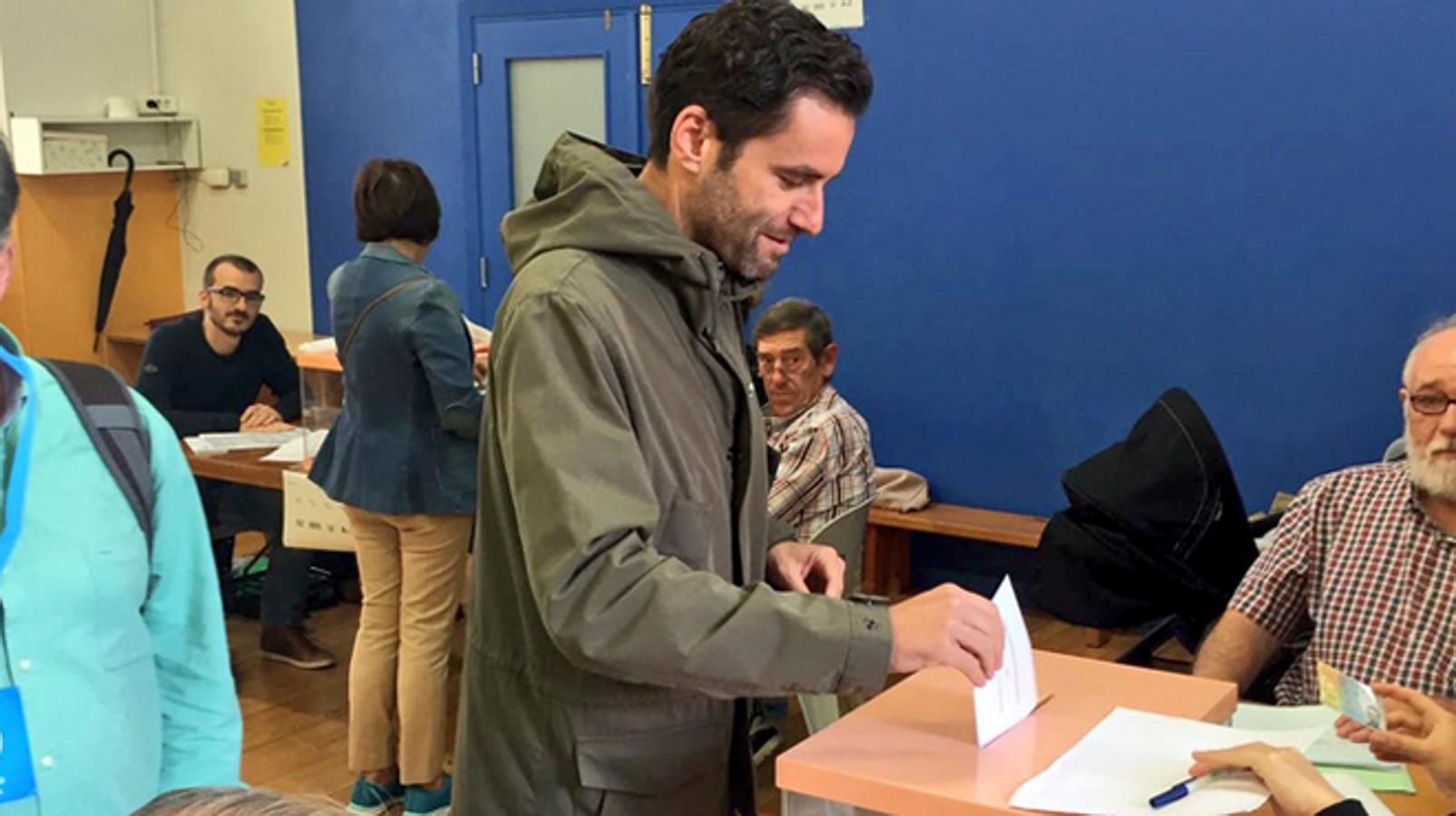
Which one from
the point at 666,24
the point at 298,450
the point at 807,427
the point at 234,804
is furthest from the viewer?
the point at 666,24

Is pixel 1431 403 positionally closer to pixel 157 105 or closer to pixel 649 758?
pixel 649 758

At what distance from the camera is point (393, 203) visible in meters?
3.68

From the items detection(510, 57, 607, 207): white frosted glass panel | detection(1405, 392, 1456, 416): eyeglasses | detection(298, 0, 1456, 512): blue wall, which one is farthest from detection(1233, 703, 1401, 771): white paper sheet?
detection(510, 57, 607, 207): white frosted glass panel

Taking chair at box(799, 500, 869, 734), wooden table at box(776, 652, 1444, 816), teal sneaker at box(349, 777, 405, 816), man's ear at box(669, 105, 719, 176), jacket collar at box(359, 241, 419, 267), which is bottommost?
teal sneaker at box(349, 777, 405, 816)

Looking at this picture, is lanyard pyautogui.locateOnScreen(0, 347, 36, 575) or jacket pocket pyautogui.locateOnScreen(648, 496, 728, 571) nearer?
lanyard pyautogui.locateOnScreen(0, 347, 36, 575)

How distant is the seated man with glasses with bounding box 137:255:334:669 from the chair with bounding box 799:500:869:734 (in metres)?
2.03

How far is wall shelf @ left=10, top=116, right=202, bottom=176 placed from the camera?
6398 mm

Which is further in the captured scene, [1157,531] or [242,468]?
[242,468]

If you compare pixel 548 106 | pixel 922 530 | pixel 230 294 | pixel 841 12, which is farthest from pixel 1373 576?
pixel 548 106

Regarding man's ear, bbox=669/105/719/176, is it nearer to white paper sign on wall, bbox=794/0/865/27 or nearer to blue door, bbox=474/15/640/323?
white paper sign on wall, bbox=794/0/865/27

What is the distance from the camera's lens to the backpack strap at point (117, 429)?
58.3 inches

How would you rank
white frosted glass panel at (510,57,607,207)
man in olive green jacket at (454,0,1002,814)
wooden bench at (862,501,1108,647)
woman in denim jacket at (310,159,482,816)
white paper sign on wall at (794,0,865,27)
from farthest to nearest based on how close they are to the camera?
1. white frosted glass panel at (510,57,607,207)
2. white paper sign on wall at (794,0,865,27)
3. wooden bench at (862,501,1108,647)
4. woman in denim jacket at (310,159,482,816)
5. man in olive green jacket at (454,0,1002,814)

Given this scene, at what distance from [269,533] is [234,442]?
0.40 metres

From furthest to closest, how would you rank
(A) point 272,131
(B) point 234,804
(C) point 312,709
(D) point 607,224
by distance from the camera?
1. (A) point 272,131
2. (C) point 312,709
3. (D) point 607,224
4. (B) point 234,804
